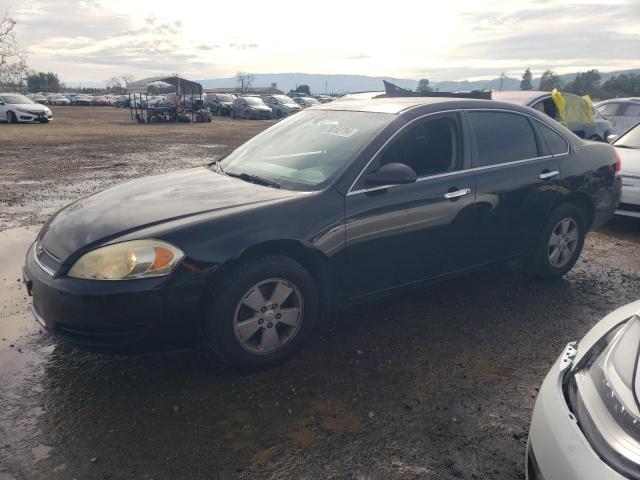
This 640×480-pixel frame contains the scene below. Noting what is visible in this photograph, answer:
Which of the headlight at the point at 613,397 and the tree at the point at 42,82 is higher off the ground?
the tree at the point at 42,82

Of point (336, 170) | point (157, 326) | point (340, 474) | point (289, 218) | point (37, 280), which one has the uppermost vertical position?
point (336, 170)

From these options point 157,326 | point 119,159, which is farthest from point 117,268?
point 119,159

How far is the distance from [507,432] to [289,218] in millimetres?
1699

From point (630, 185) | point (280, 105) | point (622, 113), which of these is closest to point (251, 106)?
point (280, 105)

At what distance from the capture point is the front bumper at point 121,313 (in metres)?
2.81

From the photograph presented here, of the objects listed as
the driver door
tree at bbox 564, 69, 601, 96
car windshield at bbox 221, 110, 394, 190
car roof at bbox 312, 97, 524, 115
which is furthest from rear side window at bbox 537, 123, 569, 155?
tree at bbox 564, 69, 601, 96

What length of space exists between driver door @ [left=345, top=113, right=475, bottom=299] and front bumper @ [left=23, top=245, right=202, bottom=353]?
1.14m

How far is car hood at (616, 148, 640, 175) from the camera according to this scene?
6.81 meters

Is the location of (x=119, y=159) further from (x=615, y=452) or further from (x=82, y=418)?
(x=615, y=452)

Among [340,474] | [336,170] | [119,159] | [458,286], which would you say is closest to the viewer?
[340,474]

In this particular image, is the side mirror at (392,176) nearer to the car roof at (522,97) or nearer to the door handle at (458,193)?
the door handle at (458,193)

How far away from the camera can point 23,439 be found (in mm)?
2627

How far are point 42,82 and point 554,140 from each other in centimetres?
9616

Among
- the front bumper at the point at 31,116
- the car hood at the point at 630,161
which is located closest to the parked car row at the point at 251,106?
the front bumper at the point at 31,116
